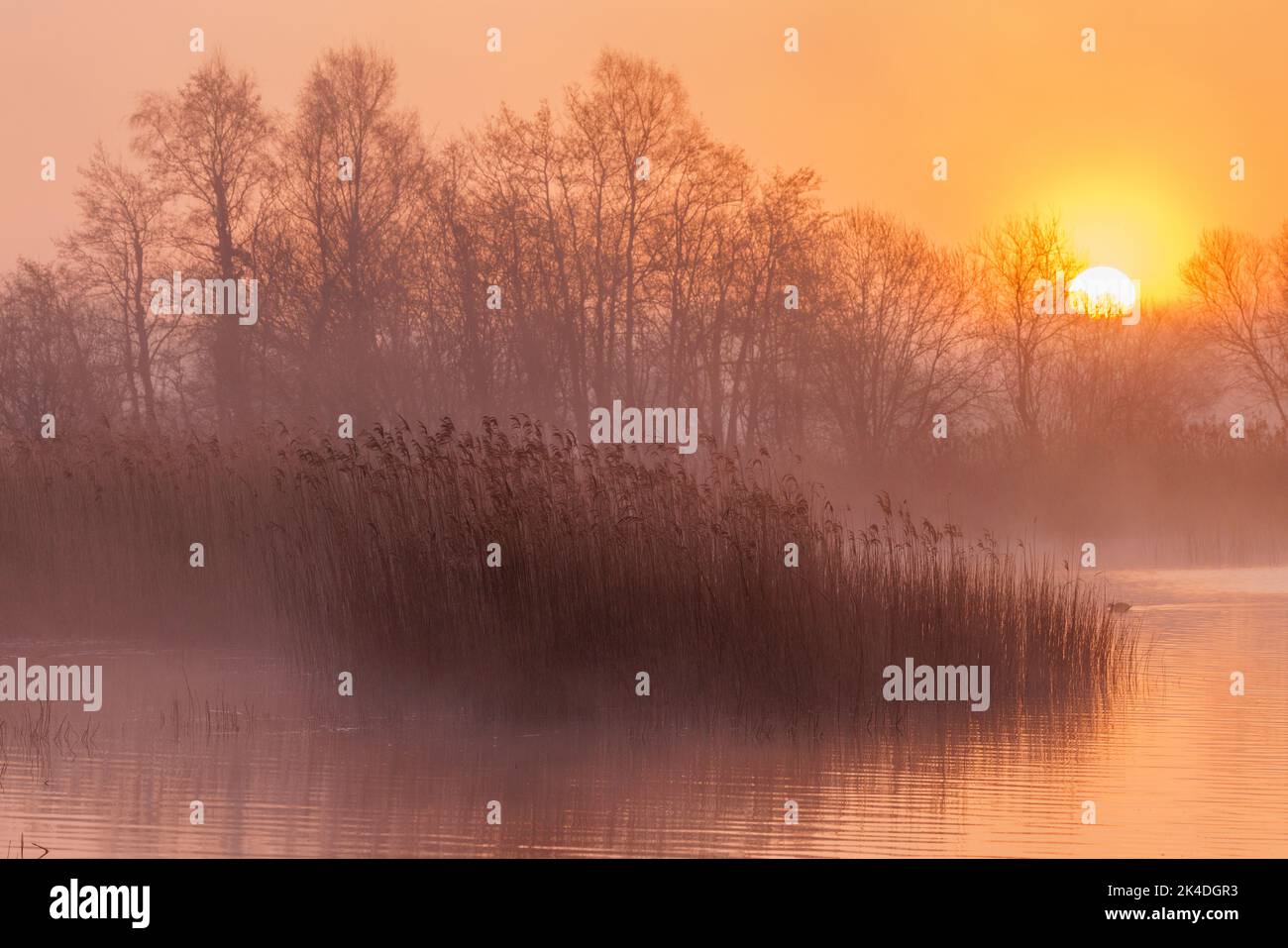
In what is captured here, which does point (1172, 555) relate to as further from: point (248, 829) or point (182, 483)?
point (248, 829)

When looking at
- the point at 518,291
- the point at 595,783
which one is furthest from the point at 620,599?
the point at 518,291

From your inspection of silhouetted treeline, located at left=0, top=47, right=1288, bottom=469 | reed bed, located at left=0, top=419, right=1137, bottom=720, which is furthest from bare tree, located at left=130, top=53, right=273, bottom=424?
reed bed, located at left=0, top=419, right=1137, bottom=720

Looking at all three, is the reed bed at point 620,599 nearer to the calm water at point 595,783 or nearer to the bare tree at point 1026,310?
the calm water at point 595,783

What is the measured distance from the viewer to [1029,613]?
32.7 feet

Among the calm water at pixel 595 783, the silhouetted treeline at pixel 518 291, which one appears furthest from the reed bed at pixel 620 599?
the silhouetted treeline at pixel 518 291

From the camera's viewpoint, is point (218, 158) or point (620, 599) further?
point (218, 158)

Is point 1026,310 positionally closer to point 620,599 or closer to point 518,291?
point 518,291

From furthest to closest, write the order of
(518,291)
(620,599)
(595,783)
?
(518,291), (620,599), (595,783)

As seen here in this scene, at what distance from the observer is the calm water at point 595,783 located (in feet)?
21.4

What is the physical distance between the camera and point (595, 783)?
297 inches
